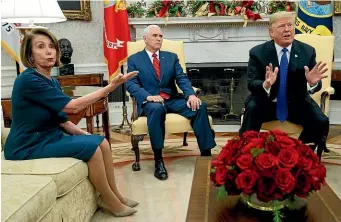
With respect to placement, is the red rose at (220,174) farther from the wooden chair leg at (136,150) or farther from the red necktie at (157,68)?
the red necktie at (157,68)

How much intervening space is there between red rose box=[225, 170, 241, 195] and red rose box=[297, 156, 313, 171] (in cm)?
24

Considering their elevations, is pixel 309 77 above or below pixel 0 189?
above

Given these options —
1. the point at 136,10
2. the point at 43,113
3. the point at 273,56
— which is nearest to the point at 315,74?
the point at 273,56

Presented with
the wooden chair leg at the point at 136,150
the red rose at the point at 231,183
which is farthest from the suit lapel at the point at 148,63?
the red rose at the point at 231,183

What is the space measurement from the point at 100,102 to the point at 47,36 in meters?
0.95

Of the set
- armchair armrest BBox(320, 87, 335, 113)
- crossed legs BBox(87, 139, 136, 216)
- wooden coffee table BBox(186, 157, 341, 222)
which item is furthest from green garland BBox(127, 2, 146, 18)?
wooden coffee table BBox(186, 157, 341, 222)

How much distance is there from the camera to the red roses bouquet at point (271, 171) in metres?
1.37

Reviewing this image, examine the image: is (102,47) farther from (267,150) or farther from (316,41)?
(267,150)

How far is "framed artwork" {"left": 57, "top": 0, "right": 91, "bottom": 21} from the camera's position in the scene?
4.64m

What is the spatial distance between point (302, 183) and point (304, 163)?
0.07 metres

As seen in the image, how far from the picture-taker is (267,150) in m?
1.44

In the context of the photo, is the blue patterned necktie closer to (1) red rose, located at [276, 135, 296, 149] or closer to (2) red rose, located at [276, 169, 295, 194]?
(1) red rose, located at [276, 135, 296, 149]

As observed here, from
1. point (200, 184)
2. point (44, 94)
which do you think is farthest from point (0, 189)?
point (200, 184)

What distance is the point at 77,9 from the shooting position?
186 inches
